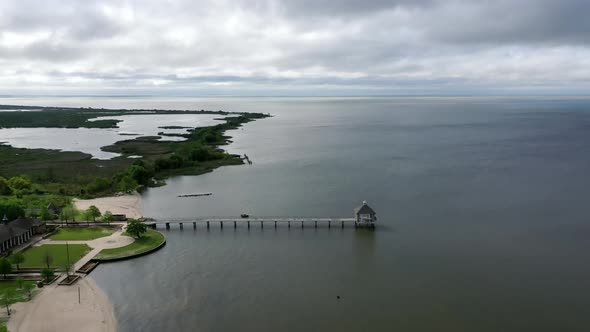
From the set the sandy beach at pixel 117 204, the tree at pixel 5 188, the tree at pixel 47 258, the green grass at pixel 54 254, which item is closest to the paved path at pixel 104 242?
the green grass at pixel 54 254

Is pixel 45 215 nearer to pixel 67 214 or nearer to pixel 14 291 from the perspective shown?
pixel 67 214

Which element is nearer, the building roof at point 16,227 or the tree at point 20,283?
the tree at point 20,283

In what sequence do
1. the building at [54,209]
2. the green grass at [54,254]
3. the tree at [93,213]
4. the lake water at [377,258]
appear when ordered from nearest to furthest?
1. the lake water at [377,258]
2. the green grass at [54,254]
3. the tree at [93,213]
4. the building at [54,209]

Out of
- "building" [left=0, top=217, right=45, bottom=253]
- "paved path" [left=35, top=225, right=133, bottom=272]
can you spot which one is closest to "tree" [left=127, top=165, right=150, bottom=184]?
"building" [left=0, top=217, right=45, bottom=253]

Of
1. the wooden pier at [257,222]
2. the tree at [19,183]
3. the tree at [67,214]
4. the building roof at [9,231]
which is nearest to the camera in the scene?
the building roof at [9,231]

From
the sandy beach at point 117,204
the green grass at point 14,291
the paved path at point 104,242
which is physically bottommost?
the green grass at point 14,291

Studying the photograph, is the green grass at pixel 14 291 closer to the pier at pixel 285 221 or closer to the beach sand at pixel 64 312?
the beach sand at pixel 64 312

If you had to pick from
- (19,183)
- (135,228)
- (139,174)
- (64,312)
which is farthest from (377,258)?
(19,183)
